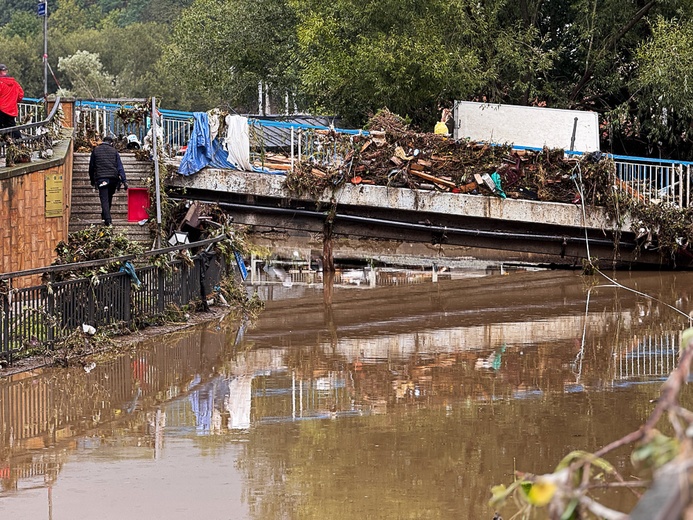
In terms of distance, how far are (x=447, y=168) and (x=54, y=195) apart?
27.8 ft

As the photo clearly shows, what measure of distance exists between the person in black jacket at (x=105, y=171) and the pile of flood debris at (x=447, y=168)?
3.96m

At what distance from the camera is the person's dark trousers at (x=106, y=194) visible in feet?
63.1

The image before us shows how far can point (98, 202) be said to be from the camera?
2067 cm

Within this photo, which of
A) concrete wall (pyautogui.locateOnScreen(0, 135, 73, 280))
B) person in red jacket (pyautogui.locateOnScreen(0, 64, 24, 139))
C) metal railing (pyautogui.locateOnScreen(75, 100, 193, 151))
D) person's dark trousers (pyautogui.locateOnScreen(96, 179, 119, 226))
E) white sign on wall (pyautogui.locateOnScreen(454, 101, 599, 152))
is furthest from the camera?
white sign on wall (pyautogui.locateOnScreen(454, 101, 599, 152))

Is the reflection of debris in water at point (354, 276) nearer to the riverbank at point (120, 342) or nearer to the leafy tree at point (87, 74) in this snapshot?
the riverbank at point (120, 342)

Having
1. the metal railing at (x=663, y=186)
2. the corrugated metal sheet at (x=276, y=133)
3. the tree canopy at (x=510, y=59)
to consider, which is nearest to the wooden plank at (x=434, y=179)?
the corrugated metal sheet at (x=276, y=133)

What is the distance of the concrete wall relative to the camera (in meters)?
15.9

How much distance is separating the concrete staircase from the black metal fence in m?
3.92

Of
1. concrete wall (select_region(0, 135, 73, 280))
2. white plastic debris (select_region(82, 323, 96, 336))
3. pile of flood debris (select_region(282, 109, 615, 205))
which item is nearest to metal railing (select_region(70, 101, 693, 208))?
pile of flood debris (select_region(282, 109, 615, 205))

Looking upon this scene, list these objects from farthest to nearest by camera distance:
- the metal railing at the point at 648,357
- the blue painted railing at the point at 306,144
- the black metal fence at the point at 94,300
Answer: the blue painted railing at the point at 306,144
the metal railing at the point at 648,357
the black metal fence at the point at 94,300

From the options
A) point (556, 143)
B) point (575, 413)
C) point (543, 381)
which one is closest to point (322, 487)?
point (575, 413)

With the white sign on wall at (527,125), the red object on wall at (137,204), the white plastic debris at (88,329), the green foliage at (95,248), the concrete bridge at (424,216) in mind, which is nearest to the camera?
the white plastic debris at (88,329)

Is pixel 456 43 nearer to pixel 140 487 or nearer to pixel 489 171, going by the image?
pixel 489 171

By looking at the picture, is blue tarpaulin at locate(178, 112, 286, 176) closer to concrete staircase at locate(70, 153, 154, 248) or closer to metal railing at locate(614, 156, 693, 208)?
concrete staircase at locate(70, 153, 154, 248)
